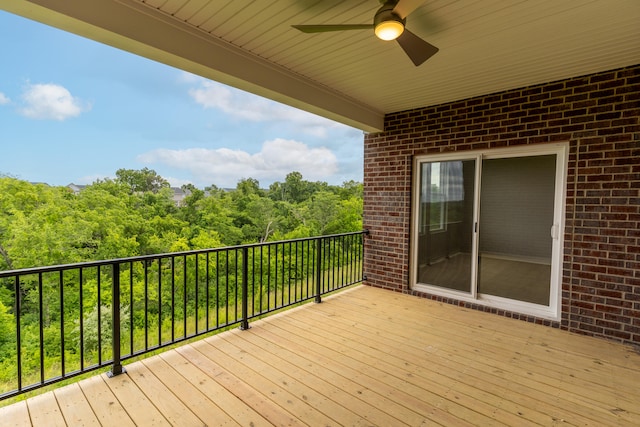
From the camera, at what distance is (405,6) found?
5.17 ft

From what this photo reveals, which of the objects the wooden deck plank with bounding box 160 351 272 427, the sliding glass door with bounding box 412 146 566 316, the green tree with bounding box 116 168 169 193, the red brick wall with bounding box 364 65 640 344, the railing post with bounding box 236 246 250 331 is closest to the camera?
the wooden deck plank with bounding box 160 351 272 427

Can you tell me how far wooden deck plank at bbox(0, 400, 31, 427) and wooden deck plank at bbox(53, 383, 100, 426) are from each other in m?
0.15

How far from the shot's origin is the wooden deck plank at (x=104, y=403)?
1.71 m

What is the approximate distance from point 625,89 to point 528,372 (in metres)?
2.60

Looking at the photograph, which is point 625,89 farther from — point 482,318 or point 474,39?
point 482,318

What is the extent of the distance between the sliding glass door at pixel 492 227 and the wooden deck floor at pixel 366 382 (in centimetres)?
50

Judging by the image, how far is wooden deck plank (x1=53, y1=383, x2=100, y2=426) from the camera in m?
1.70

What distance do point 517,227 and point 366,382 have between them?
2.45 m

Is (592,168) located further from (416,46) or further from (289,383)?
(289,383)

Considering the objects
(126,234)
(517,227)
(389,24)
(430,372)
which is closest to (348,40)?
(389,24)

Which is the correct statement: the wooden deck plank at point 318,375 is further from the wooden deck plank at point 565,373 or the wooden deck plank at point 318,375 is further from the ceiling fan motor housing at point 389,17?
the ceiling fan motor housing at point 389,17

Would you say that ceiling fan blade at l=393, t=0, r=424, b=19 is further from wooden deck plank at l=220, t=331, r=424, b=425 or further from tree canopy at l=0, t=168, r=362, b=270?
tree canopy at l=0, t=168, r=362, b=270

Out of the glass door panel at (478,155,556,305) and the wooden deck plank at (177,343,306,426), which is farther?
the glass door panel at (478,155,556,305)

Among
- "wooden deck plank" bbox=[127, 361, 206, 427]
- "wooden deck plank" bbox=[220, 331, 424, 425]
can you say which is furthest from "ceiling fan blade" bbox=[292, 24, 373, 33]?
"wooden deck plank" bbox=[127, 361, 206, 427]
